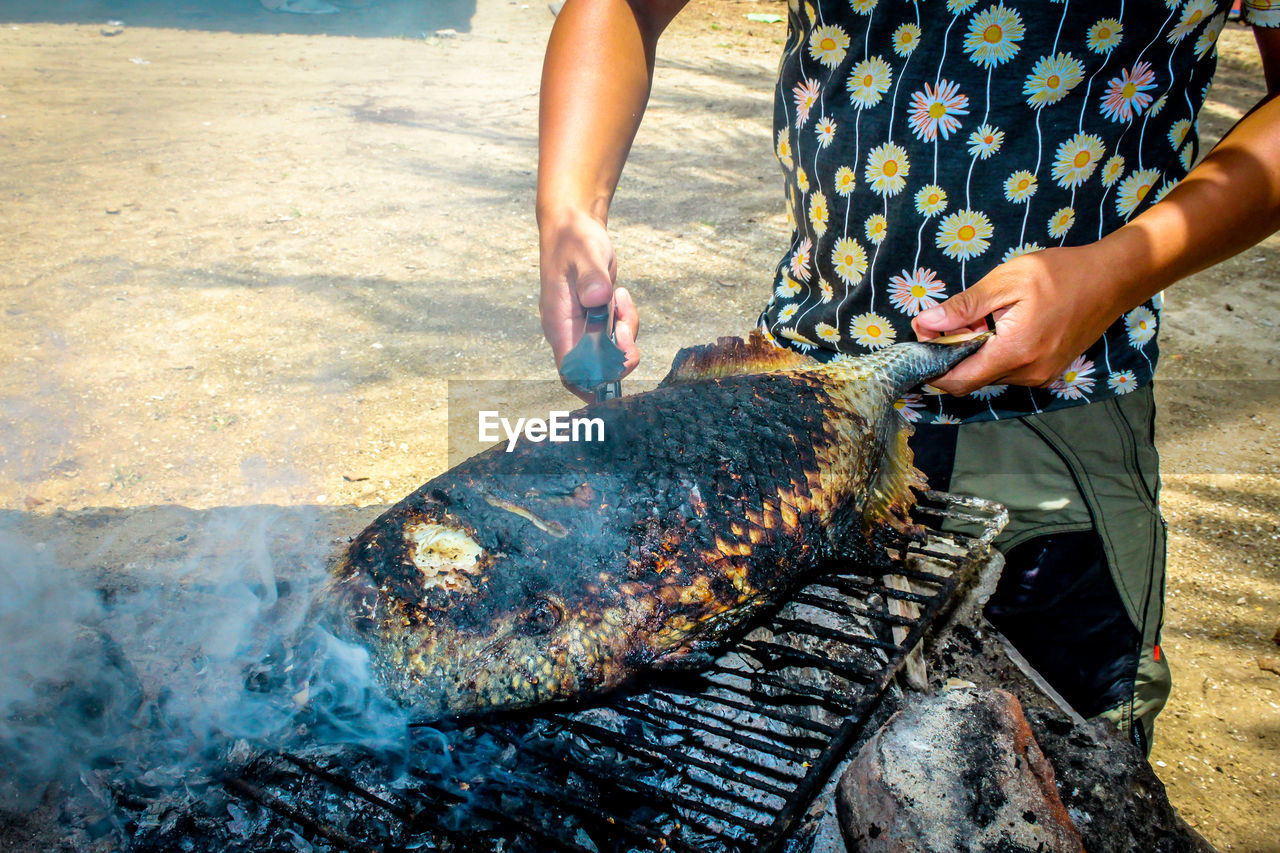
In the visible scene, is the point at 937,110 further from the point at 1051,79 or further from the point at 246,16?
the point at 246,16

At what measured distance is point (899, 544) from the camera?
1.95 meters

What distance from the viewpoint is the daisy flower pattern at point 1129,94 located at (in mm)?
1847

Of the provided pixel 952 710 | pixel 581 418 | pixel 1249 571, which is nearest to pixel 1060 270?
pixel 952 710

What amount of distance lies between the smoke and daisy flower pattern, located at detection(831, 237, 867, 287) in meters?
1.71

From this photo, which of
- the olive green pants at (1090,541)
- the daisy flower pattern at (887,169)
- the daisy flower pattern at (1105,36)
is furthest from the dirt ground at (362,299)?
the daisy flower pattern at (1105,36)

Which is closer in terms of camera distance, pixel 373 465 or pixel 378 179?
pixel 373 465

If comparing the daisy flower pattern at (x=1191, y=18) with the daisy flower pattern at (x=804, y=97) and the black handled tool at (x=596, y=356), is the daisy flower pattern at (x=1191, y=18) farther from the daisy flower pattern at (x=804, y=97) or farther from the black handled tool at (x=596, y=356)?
the black handled tool at (x=596, y=356)

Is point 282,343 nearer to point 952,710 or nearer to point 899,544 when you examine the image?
point 899,544

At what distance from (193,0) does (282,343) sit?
12.4 metres

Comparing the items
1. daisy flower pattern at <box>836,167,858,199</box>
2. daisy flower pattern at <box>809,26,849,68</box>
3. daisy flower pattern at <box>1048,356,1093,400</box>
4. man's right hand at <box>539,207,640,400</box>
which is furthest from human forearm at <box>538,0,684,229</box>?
daisy flower pattern at <box>1048,356,1093,400</box>

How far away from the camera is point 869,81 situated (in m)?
2.03

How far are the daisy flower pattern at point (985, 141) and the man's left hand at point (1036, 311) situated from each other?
33cm

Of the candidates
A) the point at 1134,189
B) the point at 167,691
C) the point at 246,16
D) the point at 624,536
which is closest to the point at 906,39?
the point at 1134,189

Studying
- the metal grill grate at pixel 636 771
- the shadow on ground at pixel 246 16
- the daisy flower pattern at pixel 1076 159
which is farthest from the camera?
the shadow on ground at pixel 246 16
